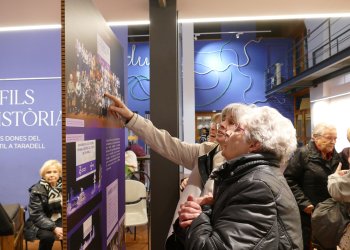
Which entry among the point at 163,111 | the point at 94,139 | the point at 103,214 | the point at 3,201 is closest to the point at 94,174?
the point at 94,139

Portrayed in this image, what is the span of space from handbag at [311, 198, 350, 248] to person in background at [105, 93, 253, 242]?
103 cm

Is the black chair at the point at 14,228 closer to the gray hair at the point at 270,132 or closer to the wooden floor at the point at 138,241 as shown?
the wooden floor at the point at 138,241

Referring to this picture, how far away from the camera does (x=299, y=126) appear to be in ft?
41.2

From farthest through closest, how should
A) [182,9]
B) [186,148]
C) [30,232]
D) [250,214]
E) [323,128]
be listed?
[30,232]
[323,128]
[182,9]
[186,148]
[250,214]

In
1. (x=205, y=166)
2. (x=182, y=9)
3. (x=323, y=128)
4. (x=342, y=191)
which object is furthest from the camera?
(x=323, y=128)

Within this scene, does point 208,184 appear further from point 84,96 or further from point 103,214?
point 84,96

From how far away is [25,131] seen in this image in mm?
4895

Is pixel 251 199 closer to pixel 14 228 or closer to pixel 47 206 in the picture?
pixel 14 228

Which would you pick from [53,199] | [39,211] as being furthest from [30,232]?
[53,199]

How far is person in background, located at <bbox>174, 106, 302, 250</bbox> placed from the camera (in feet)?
3.70

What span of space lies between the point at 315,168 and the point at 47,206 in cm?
281

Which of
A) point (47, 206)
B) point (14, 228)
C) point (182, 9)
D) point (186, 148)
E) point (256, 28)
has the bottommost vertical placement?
point (14, 228)

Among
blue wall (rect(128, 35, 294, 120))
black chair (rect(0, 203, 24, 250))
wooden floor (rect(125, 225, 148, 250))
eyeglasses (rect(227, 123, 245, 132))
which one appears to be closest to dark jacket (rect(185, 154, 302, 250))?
eyeglasses (rect(227, 123, 245, 132))

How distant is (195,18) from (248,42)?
1060cm
